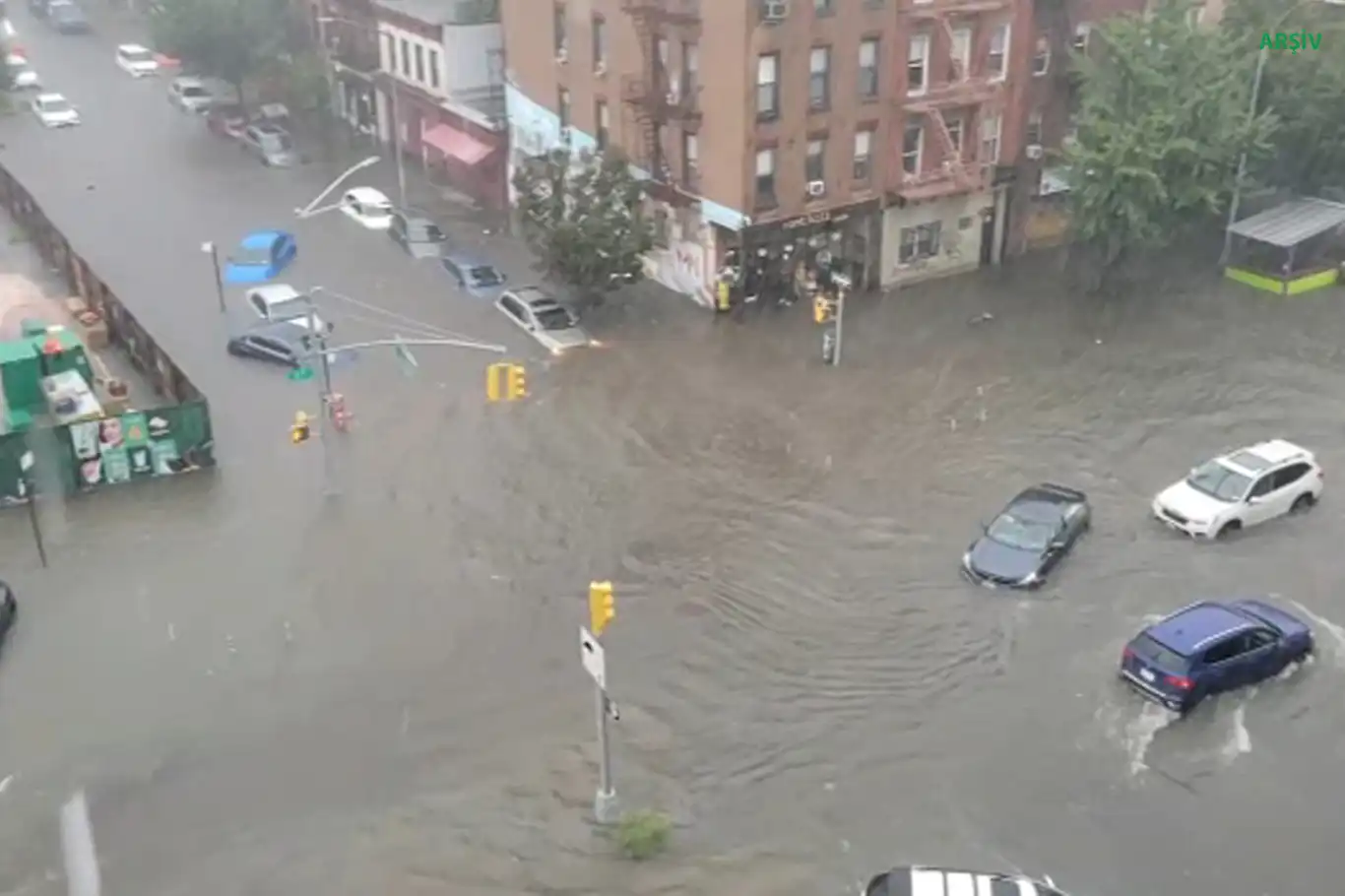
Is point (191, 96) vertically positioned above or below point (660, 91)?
below

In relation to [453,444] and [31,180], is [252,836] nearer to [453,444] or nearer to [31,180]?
[453,444]

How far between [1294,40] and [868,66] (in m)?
15.2

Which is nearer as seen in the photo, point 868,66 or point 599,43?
point 868,66

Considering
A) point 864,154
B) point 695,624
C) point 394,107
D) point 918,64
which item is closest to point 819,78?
point 864,154

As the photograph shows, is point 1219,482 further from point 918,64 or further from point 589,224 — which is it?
point 589,224

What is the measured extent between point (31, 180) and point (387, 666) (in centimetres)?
4359

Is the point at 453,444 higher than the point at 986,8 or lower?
lower

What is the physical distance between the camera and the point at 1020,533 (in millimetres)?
29250

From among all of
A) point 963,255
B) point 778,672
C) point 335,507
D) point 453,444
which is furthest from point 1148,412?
point 335,507

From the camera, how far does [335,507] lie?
32156 mm

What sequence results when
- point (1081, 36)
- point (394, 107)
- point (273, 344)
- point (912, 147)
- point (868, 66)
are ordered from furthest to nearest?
point (394, 107), point (1081, 36), point (912, 147), point (868, 66), point (273, 344)

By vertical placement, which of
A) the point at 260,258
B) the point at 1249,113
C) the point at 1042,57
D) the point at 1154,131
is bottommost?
the point at 260,258

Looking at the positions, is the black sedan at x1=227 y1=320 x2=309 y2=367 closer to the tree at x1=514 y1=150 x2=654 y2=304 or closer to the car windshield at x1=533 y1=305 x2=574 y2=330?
the car windshield at x1=533 y1=305 x2=574 y2=330

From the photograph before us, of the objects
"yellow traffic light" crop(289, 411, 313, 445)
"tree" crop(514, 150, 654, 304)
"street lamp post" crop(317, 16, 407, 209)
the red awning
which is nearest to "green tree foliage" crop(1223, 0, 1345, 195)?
"tree" crop(514, 150, 654, 304)
